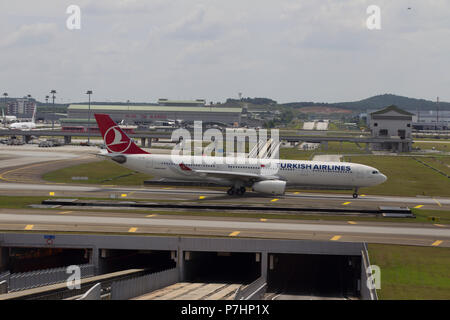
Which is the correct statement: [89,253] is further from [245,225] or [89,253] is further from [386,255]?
[386,255]

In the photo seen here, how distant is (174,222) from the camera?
5016 centimetres

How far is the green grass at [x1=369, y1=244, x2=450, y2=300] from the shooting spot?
1300 inches

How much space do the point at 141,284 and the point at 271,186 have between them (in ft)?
103

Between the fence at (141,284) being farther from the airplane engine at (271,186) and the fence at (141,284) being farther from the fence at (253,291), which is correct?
the airplane engine at (271,186)

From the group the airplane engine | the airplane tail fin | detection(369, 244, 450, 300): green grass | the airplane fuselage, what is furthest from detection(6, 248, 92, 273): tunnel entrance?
the airplane tail fin

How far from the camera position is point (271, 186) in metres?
64.4

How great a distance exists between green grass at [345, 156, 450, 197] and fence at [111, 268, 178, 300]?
136 feet

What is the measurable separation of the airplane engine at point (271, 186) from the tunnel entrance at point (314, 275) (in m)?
14.7

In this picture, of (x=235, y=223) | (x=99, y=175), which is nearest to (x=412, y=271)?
(x=235, y=223)

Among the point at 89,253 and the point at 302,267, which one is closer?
the point at 89,253

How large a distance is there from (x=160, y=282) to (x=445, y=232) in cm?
2635

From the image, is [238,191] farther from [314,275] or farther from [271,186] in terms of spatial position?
[314,275]

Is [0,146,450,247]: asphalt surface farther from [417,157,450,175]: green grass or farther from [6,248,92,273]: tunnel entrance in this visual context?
[417,157,450,175]: green grass
